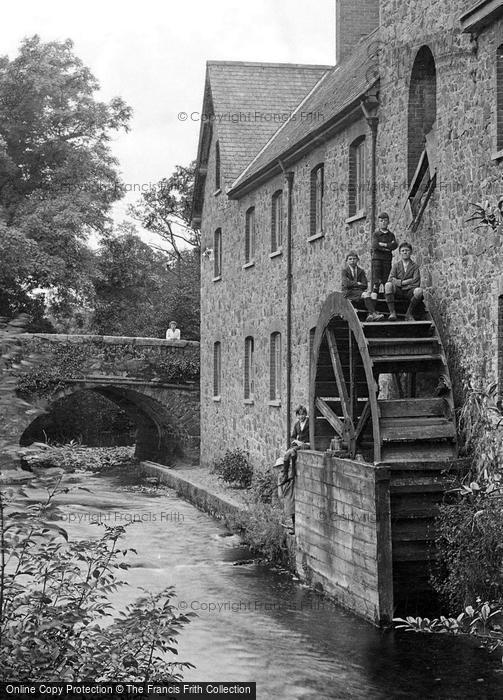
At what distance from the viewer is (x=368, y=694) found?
9258mm

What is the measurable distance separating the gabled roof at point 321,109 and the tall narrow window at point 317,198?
52 centimetres

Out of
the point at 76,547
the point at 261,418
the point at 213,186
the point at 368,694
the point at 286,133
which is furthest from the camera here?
the point at 213,186

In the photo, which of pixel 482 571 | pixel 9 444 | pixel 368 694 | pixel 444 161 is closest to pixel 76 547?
pixel 9 444

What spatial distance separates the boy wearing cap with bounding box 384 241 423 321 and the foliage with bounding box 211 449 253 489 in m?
9.06

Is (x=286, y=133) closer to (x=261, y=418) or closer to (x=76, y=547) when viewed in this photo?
(x=261, y=418)

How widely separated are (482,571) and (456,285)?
3.82 metres

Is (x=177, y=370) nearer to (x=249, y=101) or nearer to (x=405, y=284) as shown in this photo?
(x=249, y=101)

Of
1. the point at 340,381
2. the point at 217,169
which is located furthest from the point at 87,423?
the point at 340,381

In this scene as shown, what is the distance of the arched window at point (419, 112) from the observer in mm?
14555

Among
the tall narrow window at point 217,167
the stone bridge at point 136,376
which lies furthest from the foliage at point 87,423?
the tall narrow window at point 217,167

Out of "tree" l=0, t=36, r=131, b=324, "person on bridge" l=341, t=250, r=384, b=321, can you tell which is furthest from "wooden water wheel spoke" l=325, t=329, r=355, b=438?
"tree" l=0, t=36, r=131, b=324

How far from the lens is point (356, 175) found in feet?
55.5

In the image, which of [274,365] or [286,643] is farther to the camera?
[274,365]

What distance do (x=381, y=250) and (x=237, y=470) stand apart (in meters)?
8.78
